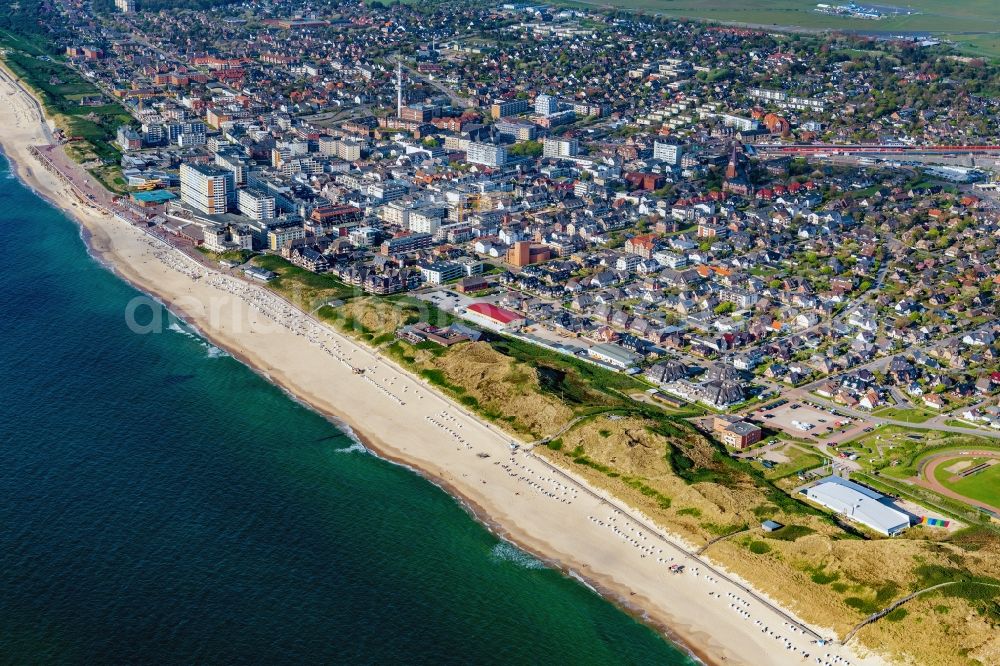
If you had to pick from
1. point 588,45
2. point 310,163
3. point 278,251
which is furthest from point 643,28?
point 278,251

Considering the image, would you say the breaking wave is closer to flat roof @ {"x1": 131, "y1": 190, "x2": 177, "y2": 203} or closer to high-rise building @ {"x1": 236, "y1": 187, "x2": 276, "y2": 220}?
high-rise building @ {"x1": 236, "y1": 187, "x2": 276, "y2": 220}

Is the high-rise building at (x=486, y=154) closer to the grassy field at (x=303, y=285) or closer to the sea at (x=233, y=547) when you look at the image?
the grassy field at (x=303, y=285)

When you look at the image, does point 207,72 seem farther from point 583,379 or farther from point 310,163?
point 583,379

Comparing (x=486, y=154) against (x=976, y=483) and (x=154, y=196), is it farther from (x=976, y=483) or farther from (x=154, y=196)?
(x=976, y=483)

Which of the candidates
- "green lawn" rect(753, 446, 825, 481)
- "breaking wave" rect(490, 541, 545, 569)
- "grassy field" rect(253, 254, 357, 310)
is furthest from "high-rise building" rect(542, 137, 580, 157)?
"breaking wave" rect(490, 541, 545, 569)

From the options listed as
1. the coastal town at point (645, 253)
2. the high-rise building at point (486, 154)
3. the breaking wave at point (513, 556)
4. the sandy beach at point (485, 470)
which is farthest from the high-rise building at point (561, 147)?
the breaking wave at point (513, 556)

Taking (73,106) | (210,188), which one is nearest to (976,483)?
(210,188)
